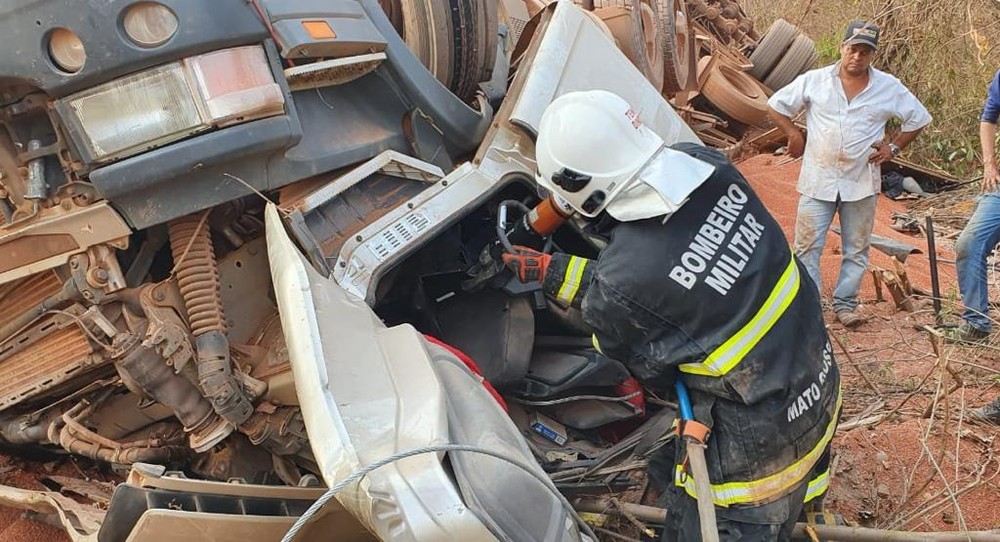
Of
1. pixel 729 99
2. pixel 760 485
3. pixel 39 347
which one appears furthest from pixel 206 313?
pixel 729 99

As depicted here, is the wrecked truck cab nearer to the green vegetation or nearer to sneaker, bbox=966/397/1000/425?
sneaker, bbox=966/397/1000/425

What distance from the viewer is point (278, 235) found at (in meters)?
2.13

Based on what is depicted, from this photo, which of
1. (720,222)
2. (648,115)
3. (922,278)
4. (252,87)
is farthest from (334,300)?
(922,278)

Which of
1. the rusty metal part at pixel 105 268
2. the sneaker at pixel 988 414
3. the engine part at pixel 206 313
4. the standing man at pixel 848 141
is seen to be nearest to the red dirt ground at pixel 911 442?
the sneaker at pixel 988 414

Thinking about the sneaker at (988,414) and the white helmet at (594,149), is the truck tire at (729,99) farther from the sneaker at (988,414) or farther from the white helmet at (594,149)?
the white helmet at (594,149)

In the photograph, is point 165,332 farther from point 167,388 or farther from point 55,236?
point 55,236

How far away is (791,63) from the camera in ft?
31.8

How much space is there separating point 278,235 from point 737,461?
138 cm

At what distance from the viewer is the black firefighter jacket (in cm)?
201

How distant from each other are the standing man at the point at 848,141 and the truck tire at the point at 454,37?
2.28 meters

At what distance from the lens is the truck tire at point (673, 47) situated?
5.63 metres

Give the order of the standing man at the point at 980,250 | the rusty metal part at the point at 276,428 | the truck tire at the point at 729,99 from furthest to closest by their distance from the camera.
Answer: the truck tire at the point at 729,99
the standing man at the point at 980,250
the rusty metal part at the point at 276,428

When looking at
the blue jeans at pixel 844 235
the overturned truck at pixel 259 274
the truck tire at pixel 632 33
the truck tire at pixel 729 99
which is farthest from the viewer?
the truck tire at pixel 729 99

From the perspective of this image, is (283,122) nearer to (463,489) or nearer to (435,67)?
(435,67)
